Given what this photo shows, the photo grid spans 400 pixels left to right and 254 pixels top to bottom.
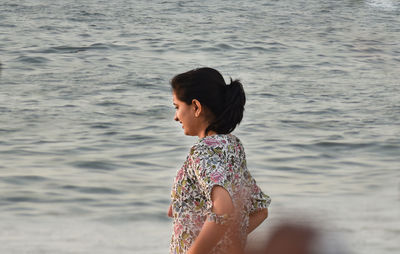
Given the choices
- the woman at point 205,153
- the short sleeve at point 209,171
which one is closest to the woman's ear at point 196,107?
the woman at point 205,153

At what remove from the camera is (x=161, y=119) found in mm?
9086

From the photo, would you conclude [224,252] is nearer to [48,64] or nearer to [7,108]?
[7,108]

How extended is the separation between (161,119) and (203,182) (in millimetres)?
6956

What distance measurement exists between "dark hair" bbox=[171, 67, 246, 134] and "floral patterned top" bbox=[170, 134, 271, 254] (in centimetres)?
6

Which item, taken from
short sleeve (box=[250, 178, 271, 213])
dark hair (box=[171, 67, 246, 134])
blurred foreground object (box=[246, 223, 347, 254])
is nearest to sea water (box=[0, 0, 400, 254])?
blurred foreground object (box=[246, 223, 347, 254])

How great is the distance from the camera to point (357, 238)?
16.7ft

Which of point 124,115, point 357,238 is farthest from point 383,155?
point 124,115

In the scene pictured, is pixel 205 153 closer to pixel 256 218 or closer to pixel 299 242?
pixel 256 218

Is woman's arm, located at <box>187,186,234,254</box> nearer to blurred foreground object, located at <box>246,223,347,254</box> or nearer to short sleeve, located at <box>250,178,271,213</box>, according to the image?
short sleeve, located at <box>250,178,271,213</box>

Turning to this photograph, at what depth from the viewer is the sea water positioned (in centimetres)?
544

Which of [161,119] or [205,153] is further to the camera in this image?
[161,119]

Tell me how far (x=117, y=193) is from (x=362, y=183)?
6.85ft

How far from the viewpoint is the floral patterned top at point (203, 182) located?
2.15 meters

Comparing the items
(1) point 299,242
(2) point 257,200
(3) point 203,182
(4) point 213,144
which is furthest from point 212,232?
(1) point 299,242
